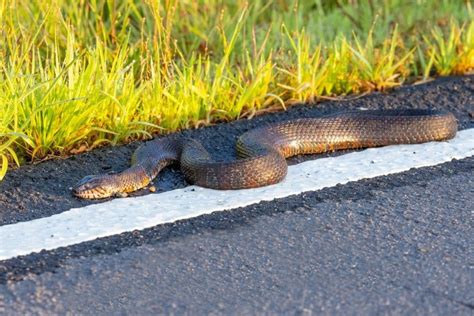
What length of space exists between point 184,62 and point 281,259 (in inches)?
93.3

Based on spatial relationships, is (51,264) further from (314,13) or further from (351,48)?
(314,13)

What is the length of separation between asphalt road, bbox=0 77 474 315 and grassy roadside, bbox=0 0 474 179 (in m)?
0.47

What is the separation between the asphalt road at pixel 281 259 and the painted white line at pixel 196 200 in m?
0.08

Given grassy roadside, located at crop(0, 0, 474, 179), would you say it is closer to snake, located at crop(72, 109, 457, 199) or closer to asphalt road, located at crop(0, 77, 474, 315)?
snake, located at crop(72, 109, 457, 199)

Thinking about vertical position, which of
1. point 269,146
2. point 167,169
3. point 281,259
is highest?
point 281,259

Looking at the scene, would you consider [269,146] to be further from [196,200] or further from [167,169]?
[196,200]

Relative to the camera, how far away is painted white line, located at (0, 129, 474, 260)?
399 cm

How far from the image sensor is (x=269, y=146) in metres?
5.04

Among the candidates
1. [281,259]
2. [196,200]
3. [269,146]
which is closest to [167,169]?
[269,146]

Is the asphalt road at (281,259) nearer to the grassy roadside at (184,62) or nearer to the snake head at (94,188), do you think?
the snake head at (94,188)

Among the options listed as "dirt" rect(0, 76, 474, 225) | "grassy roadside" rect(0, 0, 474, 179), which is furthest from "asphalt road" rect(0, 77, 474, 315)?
"grassy roadside" rect(0, 0, 474, 179)

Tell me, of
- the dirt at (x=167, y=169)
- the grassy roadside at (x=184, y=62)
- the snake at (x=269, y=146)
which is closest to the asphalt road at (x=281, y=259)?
the dirt at (x=167, y=169)

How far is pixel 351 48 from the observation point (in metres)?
6.24

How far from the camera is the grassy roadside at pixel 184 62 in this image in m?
5.07
